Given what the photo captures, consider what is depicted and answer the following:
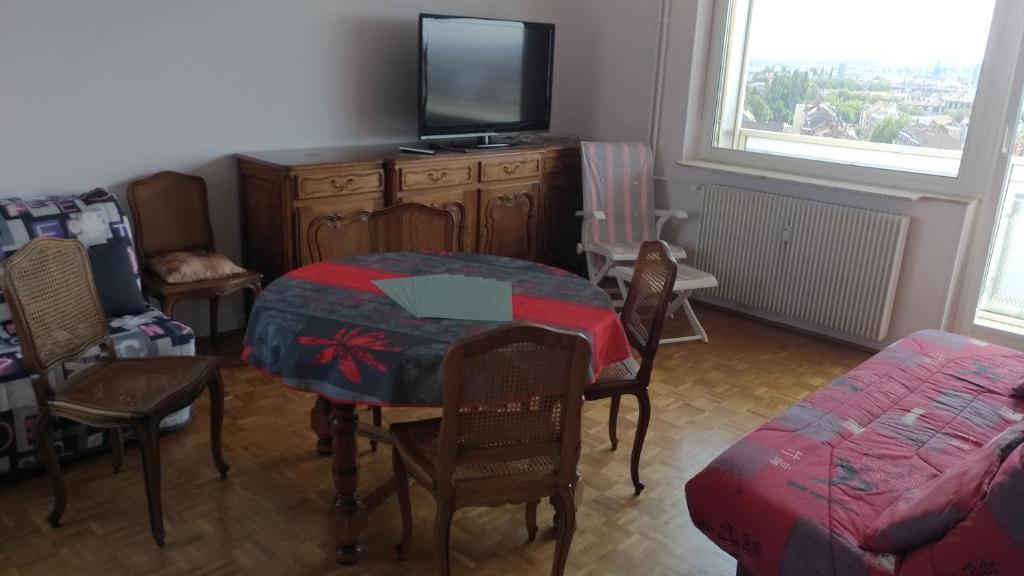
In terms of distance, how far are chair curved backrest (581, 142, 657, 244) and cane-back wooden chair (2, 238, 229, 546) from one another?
8.60 ft

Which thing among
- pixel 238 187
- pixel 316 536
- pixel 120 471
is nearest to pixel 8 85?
pixel 238 187

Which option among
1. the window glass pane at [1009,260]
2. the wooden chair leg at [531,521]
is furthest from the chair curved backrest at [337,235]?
the window glass pane at [1009,260]

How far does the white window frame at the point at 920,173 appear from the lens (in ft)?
11.9

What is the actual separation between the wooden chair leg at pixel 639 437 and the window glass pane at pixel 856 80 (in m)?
2.34

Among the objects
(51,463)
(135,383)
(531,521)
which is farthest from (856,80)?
(51,463)

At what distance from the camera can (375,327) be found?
216 cm

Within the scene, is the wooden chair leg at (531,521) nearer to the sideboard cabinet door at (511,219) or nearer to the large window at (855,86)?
the sideboard cabinet door at (511,219)

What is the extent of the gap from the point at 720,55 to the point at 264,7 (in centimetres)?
258

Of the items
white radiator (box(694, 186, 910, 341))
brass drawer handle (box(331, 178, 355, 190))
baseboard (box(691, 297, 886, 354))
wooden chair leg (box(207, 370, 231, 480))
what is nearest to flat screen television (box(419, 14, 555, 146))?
brass drawer handle (box(331, 178, 355, 190))

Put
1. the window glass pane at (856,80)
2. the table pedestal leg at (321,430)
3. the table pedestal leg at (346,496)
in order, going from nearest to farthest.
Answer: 1. the table pedestal leg at (346,496)
2. the table pedestal leg at (321,430)
3. the window glass pane at (856,80)

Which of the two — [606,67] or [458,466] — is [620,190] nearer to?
[606,67]

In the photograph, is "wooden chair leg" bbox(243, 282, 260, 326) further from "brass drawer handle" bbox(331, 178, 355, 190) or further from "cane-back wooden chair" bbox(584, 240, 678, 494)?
"cane-back wooden chair" bbox(584, 240, 678, 494)

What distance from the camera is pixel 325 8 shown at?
13.1 feet

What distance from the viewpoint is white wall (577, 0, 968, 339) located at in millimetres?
3918
